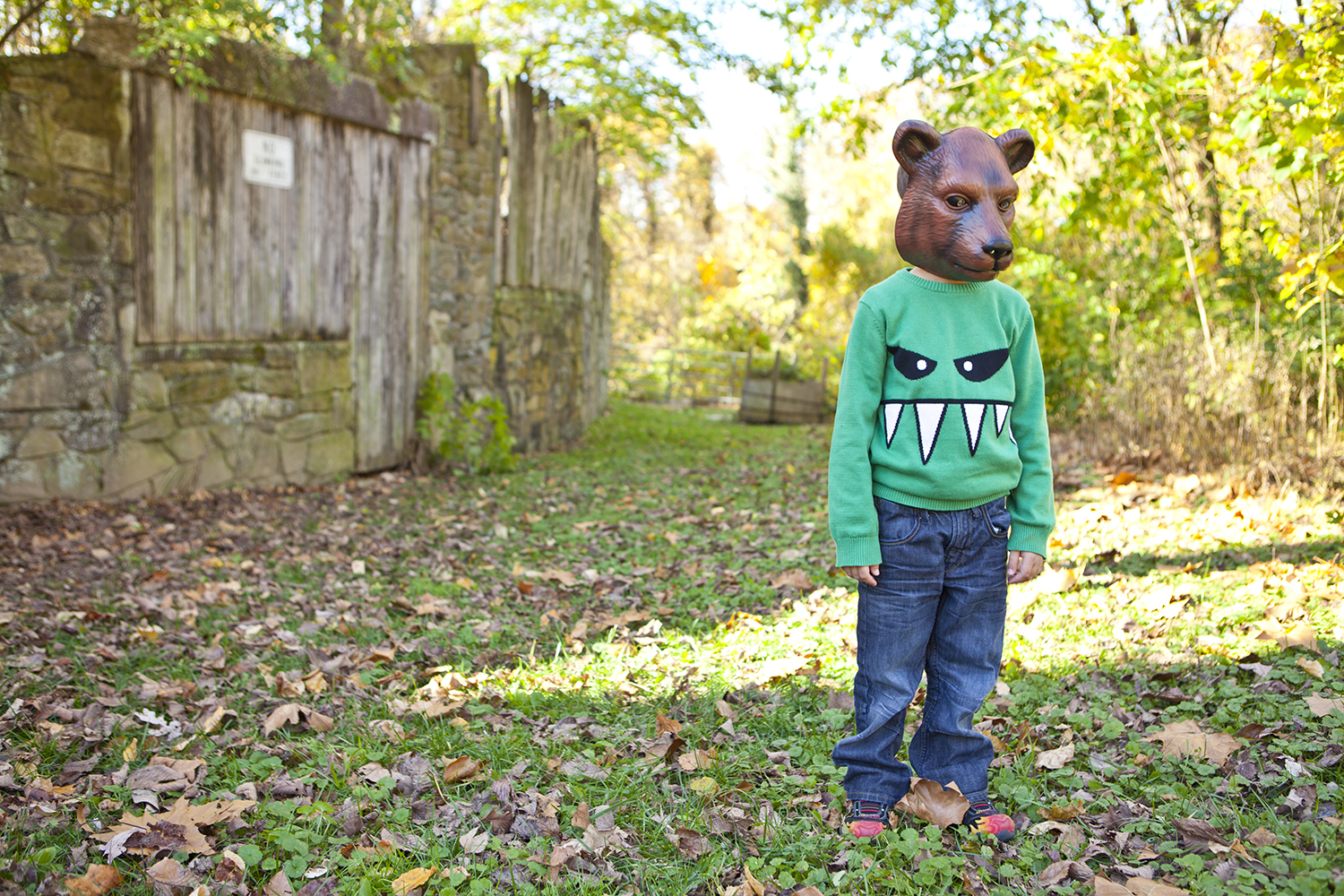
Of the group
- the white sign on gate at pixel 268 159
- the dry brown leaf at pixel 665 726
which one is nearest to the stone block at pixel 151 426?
the white sign on gate at pixel 268 159

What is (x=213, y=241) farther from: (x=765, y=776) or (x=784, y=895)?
(x=784, y=895)

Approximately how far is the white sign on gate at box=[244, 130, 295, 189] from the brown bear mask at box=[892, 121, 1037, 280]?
5.30 m

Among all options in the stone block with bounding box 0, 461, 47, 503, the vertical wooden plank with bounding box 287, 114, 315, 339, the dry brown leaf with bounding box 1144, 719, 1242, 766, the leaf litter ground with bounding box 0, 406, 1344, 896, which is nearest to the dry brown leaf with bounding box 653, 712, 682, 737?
the leaf litter ground with bounding box 0, 406, 1344, 896

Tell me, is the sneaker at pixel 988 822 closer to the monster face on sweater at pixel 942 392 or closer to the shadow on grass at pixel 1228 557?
the monster face on sweater at pixel 942 392

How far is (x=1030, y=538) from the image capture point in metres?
2.51

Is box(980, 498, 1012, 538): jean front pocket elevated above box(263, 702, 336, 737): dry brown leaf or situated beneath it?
elevated above

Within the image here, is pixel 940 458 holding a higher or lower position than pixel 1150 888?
higher

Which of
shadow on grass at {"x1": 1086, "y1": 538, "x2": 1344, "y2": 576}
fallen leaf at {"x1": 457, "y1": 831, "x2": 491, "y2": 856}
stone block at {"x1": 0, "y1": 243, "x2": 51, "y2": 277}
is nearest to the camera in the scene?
fallen leaf at {"x1": 457, "y1": 831, "x2": 491, "y2": 856}

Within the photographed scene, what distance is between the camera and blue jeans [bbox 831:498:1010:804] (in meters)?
2.40

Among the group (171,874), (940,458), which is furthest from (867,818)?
(171,874)

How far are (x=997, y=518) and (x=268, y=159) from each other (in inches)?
228

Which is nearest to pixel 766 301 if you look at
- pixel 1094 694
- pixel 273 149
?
pixel 273 149

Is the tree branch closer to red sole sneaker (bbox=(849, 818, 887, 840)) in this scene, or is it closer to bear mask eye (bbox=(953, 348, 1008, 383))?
bear mask eye (bbox=(953, 348, 1008, 383))

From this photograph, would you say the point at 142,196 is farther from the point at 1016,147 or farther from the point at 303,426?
the point at 1016,147
